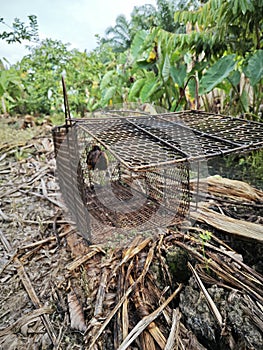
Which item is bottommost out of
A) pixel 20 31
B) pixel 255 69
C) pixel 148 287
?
pixel 148 287

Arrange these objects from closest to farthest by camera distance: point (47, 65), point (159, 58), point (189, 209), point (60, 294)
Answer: point (60, 294) → point (189, 209) → point (159, 58) → point (47, 65)

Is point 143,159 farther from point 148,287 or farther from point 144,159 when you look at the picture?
point 148,287

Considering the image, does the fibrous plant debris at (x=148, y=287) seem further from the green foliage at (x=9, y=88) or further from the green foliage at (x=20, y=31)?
the green foliage at (x=20, y=31)

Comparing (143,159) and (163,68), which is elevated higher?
(163,68)

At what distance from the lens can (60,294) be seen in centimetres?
89

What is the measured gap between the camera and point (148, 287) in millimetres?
799

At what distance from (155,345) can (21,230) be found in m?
0.96

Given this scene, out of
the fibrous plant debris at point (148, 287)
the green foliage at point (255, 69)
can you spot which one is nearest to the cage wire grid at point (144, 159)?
the fibrous plant debris at point (148, 287)

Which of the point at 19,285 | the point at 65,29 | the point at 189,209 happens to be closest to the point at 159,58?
the point at 65,29

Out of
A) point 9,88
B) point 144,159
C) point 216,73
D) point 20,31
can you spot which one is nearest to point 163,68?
point 216,73

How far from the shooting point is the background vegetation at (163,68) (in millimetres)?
1646

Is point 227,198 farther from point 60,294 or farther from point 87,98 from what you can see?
point 87,98

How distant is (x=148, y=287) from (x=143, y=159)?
42 cm

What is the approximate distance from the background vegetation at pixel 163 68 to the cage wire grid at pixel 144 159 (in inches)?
9.2
